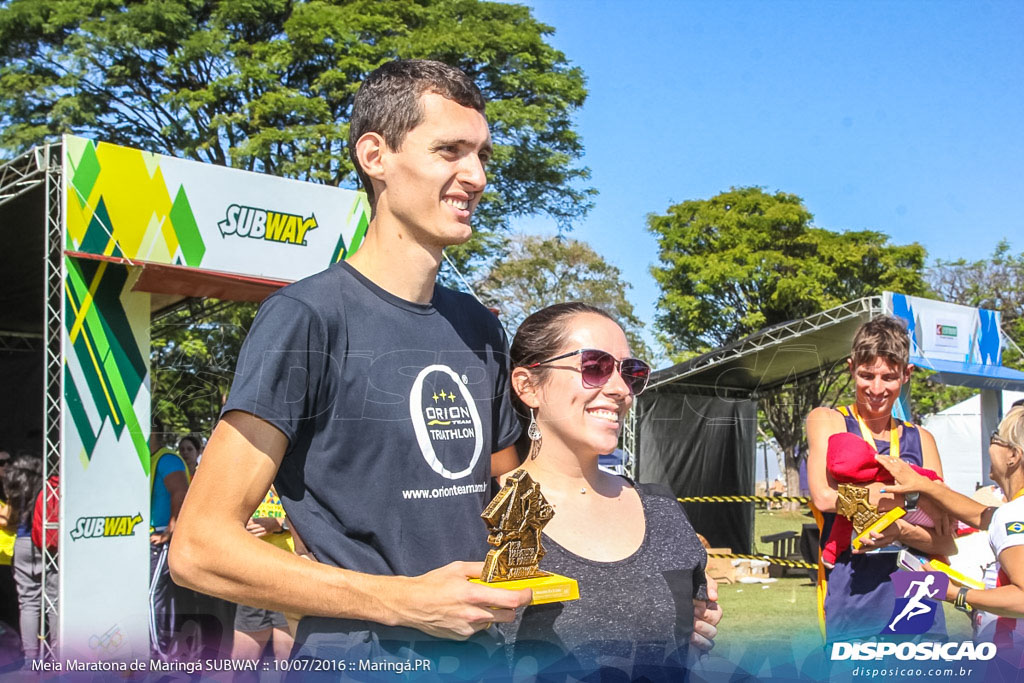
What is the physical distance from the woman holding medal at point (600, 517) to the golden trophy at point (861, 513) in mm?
849

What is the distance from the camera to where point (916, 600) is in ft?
7.50

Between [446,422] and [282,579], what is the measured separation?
0.35 metres

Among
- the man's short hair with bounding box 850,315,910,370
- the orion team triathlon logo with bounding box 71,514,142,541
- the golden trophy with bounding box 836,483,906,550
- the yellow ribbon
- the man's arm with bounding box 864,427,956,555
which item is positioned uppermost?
the man's short hair with bounding box 850,315,910,370

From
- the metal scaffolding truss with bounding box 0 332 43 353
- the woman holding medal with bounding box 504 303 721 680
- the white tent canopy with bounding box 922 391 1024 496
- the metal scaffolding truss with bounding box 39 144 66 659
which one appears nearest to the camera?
the woman holding medal with bounding box 504 303 721 680

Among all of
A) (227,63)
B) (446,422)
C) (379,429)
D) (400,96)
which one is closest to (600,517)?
(446,422)

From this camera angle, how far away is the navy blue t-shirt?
1.20 metres

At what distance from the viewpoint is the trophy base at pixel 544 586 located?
3.72 feet

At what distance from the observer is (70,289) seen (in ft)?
16.4

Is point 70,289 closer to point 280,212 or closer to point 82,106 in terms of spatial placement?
point 280,212

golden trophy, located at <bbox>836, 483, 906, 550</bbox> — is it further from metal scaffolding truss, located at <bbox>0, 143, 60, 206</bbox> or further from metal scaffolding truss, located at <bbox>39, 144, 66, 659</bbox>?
metal scaffolding truss, located at <bbox>0, 143, 60, 206</bbox>

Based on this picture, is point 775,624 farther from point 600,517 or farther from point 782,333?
point 782,333

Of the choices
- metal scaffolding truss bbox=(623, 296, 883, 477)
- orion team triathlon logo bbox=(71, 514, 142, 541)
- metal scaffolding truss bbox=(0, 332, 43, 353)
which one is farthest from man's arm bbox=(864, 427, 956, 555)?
metal scaffolding truss bbox=(0, 332, 43, 353)

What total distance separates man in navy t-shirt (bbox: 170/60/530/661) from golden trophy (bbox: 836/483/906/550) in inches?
53.7

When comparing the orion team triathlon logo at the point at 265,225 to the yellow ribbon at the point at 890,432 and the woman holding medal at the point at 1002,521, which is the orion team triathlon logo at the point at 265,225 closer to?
the yellow ribbon at the point at 890,432
